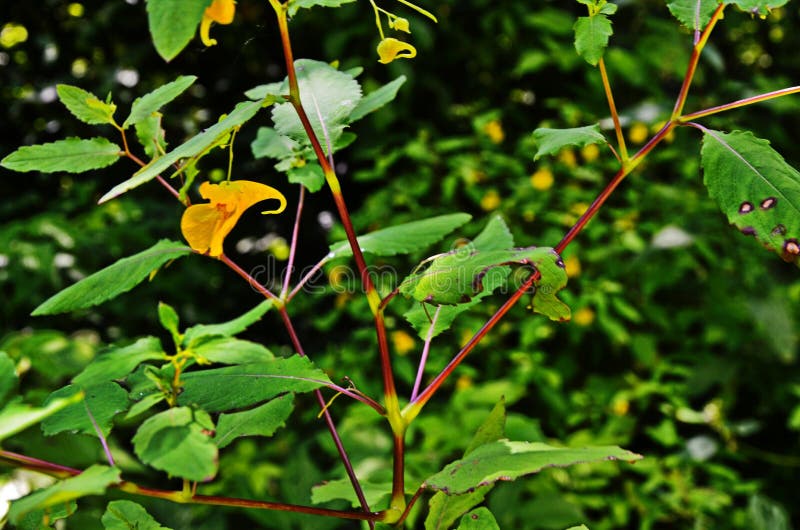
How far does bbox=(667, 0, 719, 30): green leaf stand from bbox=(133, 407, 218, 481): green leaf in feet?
1.29

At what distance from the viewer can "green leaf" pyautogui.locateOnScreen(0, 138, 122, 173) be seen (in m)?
0.44

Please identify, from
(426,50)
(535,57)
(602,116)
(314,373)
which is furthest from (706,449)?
(314,373)

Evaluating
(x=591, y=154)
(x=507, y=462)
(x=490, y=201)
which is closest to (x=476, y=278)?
(x=507, y=462)

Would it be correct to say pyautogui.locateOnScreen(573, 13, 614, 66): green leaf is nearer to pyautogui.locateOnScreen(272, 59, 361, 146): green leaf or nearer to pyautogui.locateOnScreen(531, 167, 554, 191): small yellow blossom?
pyautogui.locateOnScreen(272, 59, 361, 146): green leaf

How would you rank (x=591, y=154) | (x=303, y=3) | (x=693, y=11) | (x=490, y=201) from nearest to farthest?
(x=303, y=3)
(x=693, y=11)
(x=490, y=201)
(x=591, y=154)

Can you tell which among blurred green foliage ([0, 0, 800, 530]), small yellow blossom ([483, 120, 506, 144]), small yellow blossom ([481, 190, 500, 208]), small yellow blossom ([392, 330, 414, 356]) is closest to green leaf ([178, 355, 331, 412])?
blurred green foliage ([0, 0, 800, 530])

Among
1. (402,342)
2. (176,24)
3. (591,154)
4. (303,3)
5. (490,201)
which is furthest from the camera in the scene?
(591,154)

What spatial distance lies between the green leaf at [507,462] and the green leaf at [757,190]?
15 cm

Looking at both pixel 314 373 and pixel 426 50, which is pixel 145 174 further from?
pixel 426 50

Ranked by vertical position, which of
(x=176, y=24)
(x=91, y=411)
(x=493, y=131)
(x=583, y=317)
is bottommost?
(x=583, y=317)

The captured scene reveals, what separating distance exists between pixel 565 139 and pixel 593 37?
7 cm

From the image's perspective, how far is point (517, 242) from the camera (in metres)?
1.62

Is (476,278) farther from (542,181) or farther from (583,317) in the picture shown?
(542,181)

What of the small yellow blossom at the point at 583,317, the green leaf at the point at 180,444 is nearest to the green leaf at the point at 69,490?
the green leaf at the point at 180,444
